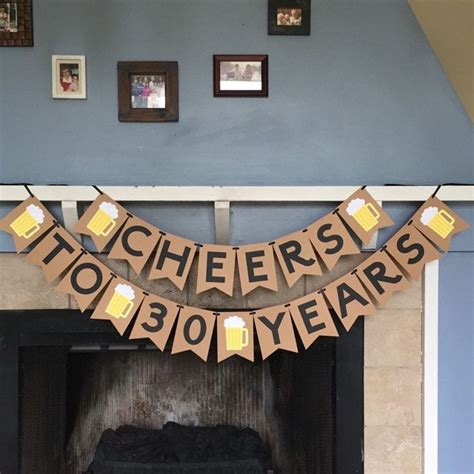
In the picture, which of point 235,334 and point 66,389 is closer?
point 235,334

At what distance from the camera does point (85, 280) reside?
4.53ft

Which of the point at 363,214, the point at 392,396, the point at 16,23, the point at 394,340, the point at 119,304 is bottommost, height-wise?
the point at 392,396

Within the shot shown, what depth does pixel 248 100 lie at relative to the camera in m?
1.42

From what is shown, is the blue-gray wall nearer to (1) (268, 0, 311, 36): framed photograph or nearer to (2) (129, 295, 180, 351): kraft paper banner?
(1) (268, 0, 311, 36): framed photograph

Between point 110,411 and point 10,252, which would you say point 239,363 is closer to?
point 110,411

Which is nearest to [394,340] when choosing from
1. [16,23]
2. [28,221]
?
[28,221]

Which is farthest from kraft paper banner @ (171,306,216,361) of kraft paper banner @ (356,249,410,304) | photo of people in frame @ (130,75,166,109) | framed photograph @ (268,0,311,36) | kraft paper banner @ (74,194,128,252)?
framed photograph @ (268,0,311,36)

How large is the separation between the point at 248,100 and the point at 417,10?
1.53ft

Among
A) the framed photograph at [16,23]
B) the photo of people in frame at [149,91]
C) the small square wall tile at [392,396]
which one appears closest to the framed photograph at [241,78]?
the photo of people in frame at [149,91]

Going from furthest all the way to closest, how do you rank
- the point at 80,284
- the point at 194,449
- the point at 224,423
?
the point at 224,423 < the point at 194,449 < the point at 80,284

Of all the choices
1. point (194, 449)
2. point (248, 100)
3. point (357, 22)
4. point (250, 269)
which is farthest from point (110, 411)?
point (357, 22)

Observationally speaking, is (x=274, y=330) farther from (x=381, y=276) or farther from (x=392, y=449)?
(x=392, y=449)

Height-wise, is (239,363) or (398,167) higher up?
(398,167)

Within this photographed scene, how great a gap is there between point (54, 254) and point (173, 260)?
285 millimetres
